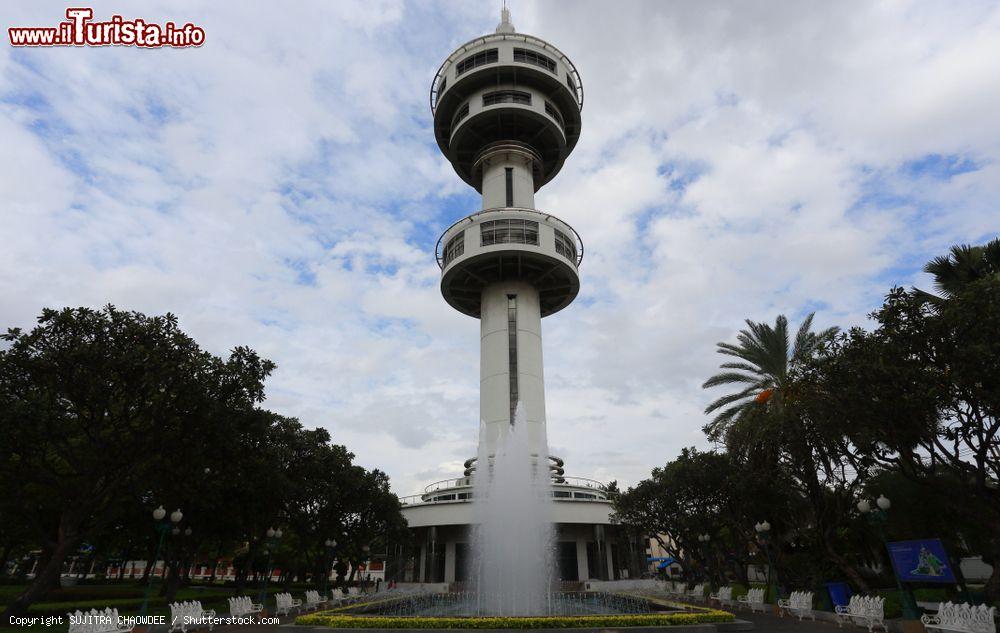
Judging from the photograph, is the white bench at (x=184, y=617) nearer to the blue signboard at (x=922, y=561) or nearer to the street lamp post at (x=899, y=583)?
the street lamp post at (x=899, y=583)

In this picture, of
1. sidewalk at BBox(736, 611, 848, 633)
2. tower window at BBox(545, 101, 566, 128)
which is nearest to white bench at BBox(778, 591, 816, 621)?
sidewalk at BBox(736, 611, 848, 633)

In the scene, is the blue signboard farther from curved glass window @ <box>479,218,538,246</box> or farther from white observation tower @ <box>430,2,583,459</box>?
curved glass window @ <box>479,218,538,246</box>

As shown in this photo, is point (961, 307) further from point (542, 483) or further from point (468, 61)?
point (468, 61)

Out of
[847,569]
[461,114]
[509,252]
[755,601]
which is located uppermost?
[461,114]

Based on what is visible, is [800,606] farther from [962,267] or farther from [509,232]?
[509,232]

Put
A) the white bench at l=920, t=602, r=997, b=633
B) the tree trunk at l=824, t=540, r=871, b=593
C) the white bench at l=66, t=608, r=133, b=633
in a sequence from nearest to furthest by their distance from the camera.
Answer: the white bench at l=920, t=602, r=997, b=633 < the white bench at l=66, t=608, r=133, b=633 < the tree trunk at l=824, t=540, r=871, b=593

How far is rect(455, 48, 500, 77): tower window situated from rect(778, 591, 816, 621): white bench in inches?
1808

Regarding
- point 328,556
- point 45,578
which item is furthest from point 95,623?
point 328,556

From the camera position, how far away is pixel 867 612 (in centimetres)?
1730

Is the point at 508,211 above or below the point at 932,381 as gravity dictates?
above

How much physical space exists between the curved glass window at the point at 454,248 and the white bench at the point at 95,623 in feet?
111

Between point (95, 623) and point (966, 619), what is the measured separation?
68.0 ft

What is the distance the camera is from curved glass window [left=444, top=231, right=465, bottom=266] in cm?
4612

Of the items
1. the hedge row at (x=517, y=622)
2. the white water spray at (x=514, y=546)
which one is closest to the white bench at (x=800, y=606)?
the hedge row at (x=517, y=622)
